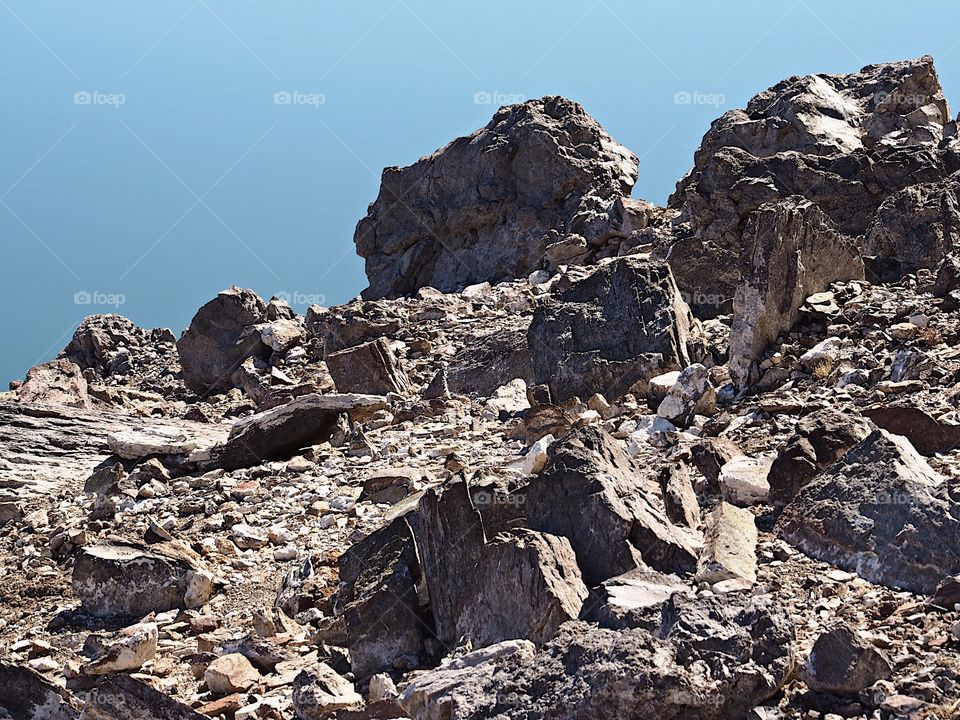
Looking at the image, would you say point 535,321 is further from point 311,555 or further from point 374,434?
point 311,555

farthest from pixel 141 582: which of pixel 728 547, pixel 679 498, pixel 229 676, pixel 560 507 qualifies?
pixel 728 547

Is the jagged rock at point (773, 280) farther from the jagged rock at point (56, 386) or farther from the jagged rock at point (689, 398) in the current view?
the jagged rock at point (56, 386)

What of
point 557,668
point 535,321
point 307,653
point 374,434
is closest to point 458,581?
point 307,653

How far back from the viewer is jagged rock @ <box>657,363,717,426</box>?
930 cm

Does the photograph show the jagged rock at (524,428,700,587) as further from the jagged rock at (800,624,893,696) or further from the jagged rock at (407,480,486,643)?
the jagged rock at (800,624,893,696)

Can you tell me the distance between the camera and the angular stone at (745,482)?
6.79 meters

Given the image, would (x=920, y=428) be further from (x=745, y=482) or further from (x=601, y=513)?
(x=601, y=513)

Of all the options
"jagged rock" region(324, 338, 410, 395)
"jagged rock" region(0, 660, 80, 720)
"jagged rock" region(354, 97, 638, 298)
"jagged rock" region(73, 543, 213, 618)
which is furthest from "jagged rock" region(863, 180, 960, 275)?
"jagged rock" region(354, 97, 638, 298)

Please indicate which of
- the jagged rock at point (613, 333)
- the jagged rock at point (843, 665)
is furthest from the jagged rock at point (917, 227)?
the jagged rock at point (843, 665)

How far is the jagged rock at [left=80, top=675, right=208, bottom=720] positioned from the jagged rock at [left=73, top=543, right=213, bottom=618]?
151 centimetres

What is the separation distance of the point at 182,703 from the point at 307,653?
0.91m

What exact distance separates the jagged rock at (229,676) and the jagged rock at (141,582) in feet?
4.46

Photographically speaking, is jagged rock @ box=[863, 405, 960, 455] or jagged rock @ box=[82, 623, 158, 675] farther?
jagged rock @ box=[863, 405, 960, 455]

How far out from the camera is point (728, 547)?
5.83 meters
